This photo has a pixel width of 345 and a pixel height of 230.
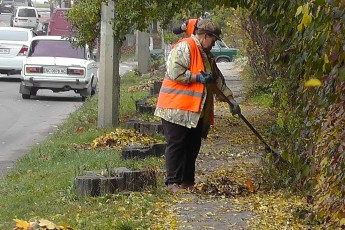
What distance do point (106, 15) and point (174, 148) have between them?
630 centimetres

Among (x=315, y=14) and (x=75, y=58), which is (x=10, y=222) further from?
(x=75, y=58)

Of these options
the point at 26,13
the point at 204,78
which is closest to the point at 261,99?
the point at 204,78

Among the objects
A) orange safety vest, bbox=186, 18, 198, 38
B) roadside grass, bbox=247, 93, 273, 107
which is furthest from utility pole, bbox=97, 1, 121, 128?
orange safety vest, bbox=186, 18, 198, 38

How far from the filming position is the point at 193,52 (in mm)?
9172

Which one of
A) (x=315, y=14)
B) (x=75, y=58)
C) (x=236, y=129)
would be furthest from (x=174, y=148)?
(x=75, y=58)

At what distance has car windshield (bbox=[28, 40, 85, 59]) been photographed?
23823mm

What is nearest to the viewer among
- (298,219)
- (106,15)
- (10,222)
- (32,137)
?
(298,219)

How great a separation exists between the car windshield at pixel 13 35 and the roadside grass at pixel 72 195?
15502 mm

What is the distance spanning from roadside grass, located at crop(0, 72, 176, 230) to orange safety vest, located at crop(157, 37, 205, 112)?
2.73 feet

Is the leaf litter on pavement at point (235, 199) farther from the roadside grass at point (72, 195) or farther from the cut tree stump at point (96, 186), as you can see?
the cut tree stump at point (96, 186)

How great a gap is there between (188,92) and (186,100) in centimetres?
8

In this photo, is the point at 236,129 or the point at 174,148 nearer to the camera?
the point at 174,148

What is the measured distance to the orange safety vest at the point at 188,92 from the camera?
9.12m

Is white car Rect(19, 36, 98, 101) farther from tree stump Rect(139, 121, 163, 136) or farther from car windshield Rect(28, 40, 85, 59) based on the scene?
tree stump Rect(139, 121, 163, 136)
